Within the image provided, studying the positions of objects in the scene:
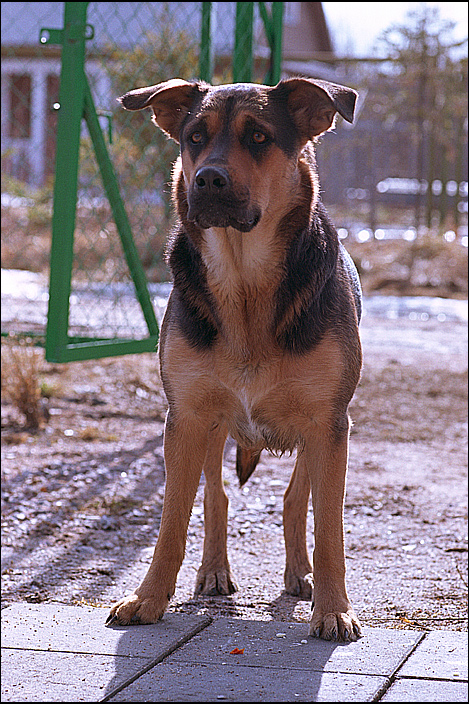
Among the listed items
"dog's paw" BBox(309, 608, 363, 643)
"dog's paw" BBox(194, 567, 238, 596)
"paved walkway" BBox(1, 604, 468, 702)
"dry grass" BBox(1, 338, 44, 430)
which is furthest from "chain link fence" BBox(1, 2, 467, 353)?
"dog's paw" BBox(309, 608, 363, 643)

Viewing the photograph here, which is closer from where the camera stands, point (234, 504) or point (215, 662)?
point (215, 662)

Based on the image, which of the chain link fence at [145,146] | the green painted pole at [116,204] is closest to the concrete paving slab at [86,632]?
the chain link fence at [145,146]

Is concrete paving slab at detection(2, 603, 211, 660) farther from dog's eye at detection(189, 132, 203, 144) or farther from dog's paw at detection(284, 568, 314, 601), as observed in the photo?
dog's eye at detection(189, 132, 203, 144)

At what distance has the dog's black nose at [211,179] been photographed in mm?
2920

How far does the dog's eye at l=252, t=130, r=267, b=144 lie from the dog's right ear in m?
0.38

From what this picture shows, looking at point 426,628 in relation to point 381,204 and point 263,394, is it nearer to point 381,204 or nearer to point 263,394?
point 263,394

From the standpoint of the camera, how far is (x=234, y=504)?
199 inches

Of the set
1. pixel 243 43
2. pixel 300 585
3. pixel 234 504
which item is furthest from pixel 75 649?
pixel 243 43

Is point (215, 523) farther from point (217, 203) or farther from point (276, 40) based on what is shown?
point (276, 40)

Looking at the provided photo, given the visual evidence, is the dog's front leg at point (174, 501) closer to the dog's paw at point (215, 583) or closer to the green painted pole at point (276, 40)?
the dog's paw at point (215, 583)

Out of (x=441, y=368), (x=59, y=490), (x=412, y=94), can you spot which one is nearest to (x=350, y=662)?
(x=59, y=490)

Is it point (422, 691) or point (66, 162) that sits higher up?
point (66, 162)

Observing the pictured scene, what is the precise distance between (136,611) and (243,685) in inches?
29.7

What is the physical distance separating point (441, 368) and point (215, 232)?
18.2 ft
